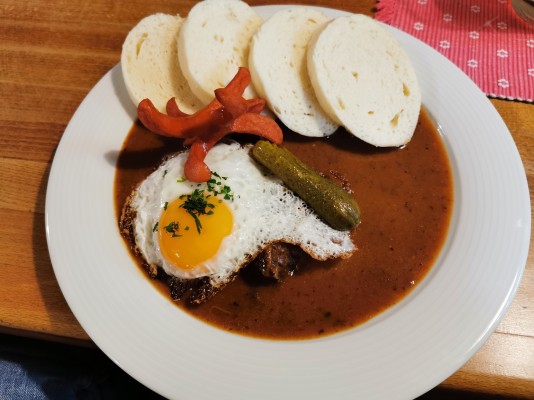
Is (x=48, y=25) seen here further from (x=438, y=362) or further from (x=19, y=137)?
(x=438, y=362)

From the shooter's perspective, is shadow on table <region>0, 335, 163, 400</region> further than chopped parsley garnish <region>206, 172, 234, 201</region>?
Yes

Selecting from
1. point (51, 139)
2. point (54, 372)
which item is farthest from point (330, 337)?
point (51, 139)

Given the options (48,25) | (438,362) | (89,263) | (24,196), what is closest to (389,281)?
(438,362)

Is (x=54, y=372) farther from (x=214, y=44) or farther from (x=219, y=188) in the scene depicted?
(x=214, y=44)

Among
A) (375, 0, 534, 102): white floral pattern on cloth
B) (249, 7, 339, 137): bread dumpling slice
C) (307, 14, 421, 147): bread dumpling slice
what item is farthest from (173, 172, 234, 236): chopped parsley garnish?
(375, 0, 534, 102): white floral pattern on cloth

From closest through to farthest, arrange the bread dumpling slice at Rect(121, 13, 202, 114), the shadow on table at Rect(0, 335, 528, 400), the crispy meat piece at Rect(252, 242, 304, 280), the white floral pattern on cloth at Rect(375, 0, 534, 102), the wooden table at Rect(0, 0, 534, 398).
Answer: the wooden table at Rect(0, 0, 534, 398) < the crispy meat piece at Rect(252, 242, 304, 280) < the shadow on table at Rect(0, 335, 528, 400) < the bread dumpling slice at Rect(121, 13, 202, 114) < the white floral pattern on cloth at Rect(375, 0, 534, 102)

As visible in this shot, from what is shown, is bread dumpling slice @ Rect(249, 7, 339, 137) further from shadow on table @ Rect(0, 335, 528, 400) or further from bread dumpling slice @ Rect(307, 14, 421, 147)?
shadow on table @ Rect(0, 335, 528, 400)

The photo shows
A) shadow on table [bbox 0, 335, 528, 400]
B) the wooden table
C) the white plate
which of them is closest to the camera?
the white plate
